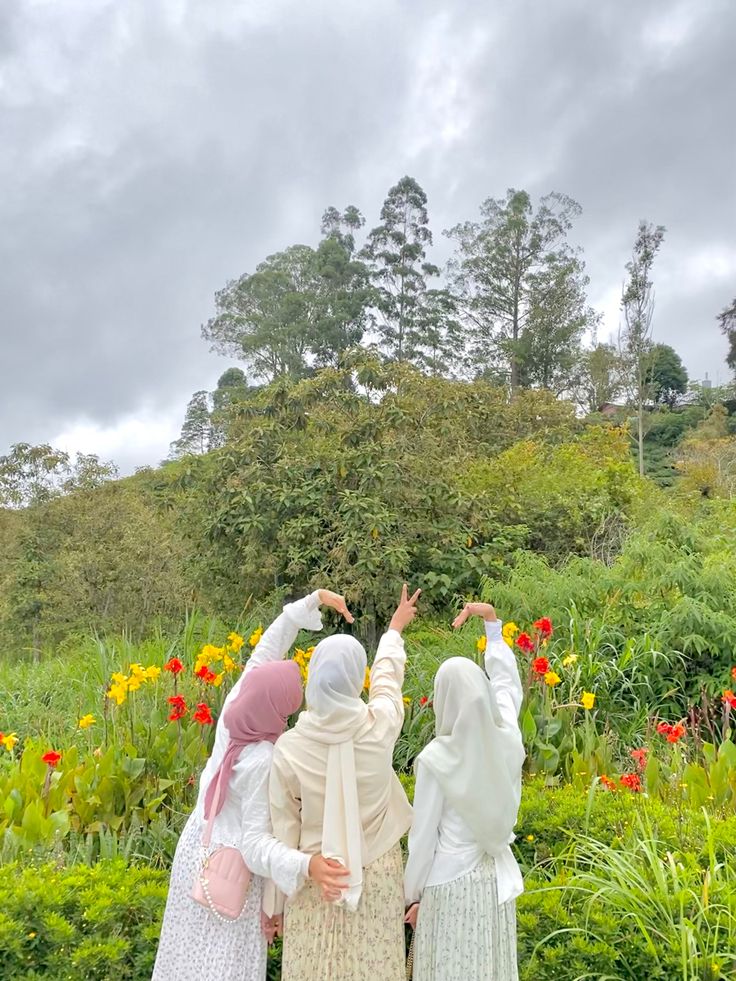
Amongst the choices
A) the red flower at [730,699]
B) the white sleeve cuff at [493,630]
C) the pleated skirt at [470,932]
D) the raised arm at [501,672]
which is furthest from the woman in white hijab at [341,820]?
the red flower at [730,699]

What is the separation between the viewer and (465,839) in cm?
209

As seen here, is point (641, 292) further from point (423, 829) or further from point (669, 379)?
point (423, 829)

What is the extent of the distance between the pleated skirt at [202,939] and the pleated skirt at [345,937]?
0.34ft

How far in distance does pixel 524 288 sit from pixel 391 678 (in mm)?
29466

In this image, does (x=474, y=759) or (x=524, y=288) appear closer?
(x=474, y=759)

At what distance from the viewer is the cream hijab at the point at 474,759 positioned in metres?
2.01

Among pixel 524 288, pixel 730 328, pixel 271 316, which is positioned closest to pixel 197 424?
pixel 271 316

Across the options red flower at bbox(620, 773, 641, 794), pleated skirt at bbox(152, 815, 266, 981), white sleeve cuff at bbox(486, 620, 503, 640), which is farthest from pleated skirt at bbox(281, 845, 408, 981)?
red flower at bbox(620, 773, 641, 794)

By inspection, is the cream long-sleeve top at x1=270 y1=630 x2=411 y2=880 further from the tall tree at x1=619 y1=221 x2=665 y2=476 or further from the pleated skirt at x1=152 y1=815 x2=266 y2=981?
the tall tree at x1=619 y1=221 x2=665 y2=476

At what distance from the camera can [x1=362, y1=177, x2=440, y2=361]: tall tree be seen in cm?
2936

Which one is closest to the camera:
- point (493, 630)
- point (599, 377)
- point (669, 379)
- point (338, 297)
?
point (493, 630)

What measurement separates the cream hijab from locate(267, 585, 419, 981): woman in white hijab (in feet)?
0.58

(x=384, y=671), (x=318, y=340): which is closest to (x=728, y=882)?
(x=384, y=671)

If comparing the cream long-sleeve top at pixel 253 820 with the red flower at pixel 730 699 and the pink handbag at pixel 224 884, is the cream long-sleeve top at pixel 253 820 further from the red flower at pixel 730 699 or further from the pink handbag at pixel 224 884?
the red flower at pixel 730 699
